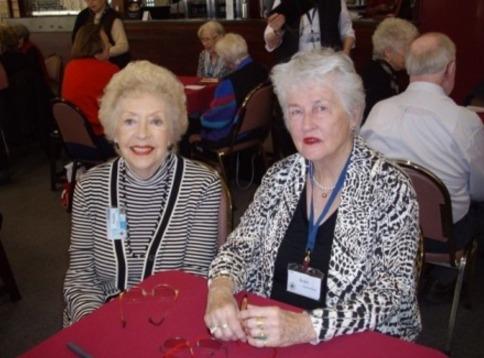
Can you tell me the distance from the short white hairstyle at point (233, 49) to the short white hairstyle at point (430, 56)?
185 cm

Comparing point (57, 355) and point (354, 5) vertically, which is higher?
point (354, 5)

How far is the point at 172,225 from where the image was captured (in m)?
1.69

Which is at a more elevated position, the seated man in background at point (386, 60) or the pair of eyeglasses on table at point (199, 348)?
the seated man in background at point (386, 60)

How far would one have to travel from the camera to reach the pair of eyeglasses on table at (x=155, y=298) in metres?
1.23

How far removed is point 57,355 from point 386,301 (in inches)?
30.5

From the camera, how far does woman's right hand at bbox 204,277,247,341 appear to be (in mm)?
1155

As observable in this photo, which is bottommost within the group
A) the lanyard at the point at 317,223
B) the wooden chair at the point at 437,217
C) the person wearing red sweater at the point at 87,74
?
the wooden chair at the point at 437,217

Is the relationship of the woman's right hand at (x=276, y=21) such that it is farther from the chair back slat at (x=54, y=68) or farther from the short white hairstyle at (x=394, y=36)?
the chair back slat at (x=54, y=68)

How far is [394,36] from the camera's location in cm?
348

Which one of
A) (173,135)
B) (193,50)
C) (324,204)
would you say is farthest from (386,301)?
(193,50)

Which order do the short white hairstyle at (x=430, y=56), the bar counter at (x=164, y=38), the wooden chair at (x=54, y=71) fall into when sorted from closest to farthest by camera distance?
the short white hairstyle at (x=430, y=56) < the wooden chair at (x=54, y=71) < the bar counter at (x=164, y=38)

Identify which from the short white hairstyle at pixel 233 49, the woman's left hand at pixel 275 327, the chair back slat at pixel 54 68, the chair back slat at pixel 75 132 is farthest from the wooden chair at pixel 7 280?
the chair back slat at pixel 54 68

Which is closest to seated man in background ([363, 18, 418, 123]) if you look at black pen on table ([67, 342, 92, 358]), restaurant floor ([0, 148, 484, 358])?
restaurant floor ([0, 148, 484, 358])

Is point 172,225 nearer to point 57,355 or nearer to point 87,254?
point 87,254
